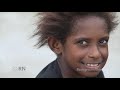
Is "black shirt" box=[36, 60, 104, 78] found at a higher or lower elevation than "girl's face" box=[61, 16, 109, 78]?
lower

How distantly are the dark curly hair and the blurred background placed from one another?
102 millimetres

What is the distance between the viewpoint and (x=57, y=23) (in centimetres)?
525

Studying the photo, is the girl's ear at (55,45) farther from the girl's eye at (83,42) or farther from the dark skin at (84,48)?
the girl's eye at (83,42)

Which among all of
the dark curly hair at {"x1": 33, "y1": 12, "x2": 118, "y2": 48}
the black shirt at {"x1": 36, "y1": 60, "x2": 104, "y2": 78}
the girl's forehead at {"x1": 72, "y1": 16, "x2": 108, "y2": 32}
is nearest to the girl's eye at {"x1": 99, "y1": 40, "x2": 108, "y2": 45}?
the girl's forehead at {"x1": 72, "y1": 16, "x2": 108, "y2": 32}

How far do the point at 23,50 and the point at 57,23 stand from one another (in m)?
0.63

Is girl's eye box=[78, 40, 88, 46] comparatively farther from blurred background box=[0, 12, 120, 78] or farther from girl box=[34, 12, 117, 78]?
blurred background box=[0, 12, 120, 78]

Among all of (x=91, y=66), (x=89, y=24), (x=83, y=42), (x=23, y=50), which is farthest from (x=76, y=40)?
(x=23, y=50)

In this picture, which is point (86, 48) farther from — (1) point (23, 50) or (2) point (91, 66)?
(1) point (23, 50)

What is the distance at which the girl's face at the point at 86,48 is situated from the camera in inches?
205

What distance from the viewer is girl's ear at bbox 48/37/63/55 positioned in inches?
207
